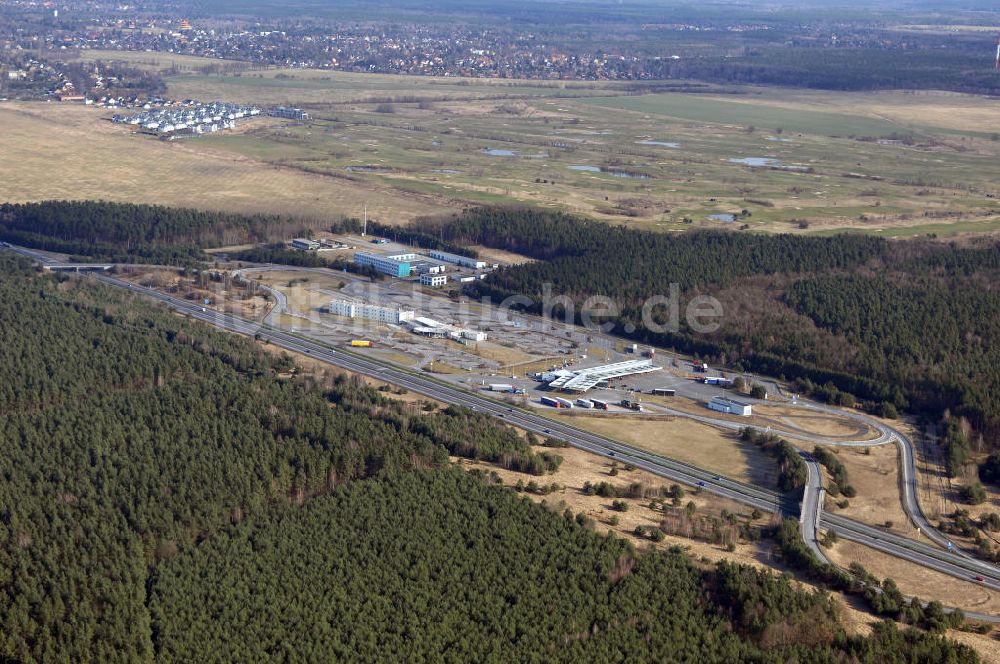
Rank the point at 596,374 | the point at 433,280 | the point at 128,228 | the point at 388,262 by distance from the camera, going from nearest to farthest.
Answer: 1. the point at 596,374
2. the point at 433,280
3. the point at 388,262
4. the point at 128,228

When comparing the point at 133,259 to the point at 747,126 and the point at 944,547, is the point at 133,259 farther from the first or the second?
the point at 747,126

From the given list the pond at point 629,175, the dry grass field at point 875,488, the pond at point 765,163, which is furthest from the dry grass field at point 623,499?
the pond at point 765,163

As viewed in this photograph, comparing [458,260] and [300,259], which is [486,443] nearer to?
[458,260]

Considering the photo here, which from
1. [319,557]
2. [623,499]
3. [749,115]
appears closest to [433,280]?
[623,499]

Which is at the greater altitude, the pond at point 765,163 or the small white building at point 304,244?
the pond at point 765,163

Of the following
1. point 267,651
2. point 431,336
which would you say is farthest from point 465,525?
point 431,336

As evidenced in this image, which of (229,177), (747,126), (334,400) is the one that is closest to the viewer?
(334,400)

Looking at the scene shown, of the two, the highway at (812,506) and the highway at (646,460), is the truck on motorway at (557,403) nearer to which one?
the highway at (646,460)
